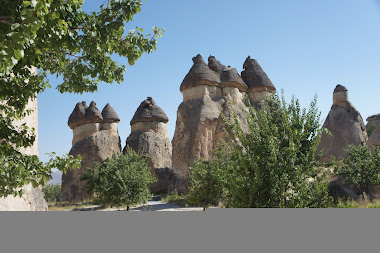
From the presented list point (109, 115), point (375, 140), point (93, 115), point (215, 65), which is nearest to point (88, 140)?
point (93, 115)

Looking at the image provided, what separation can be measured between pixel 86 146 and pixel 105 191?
1563cm

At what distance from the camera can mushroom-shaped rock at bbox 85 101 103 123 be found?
3456 centimetres

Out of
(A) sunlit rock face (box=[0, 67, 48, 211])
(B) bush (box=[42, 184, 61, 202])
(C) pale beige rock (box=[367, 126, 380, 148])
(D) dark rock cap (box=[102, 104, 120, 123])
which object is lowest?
(B) bush (box=[42, 184, 61, 202])

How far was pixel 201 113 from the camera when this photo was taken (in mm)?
23438

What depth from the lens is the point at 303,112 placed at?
7230mm

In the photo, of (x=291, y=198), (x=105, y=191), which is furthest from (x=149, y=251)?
(x=105, y=191)

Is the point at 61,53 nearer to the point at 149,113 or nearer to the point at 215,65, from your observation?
the point at 215,65

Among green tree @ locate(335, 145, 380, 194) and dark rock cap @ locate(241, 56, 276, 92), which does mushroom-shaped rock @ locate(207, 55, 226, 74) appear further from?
green tree @ locate(335, 145, 380, 194)

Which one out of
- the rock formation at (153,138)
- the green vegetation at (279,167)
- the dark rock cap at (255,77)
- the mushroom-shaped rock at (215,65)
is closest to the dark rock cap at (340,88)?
the dark rock cap at (255,77)

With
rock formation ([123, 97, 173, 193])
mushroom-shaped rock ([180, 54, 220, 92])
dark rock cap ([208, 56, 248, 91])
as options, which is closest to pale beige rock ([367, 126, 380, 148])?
dark rock cap ([208, 56, 248, 91])

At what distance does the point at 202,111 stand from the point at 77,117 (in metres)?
17.7

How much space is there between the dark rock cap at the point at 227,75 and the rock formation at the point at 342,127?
10.2m

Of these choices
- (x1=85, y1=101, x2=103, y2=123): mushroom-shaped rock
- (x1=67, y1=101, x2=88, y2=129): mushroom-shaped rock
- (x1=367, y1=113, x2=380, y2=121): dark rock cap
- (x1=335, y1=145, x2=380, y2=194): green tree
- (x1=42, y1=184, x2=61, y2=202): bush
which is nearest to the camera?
(x1=335, y1=145, x2=380, y2=194): green tree

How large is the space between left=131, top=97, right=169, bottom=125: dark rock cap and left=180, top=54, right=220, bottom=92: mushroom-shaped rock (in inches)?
363
